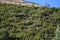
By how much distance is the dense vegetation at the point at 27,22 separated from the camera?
55.0 ft

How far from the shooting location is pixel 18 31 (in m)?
17.7

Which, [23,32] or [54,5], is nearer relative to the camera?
[23,32]

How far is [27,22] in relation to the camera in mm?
19062

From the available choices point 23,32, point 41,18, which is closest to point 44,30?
point 23,32

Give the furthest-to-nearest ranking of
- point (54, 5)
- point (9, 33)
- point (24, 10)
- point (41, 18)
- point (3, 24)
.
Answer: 1. point (54, 5)
2. point (24, 10)
3. point (41, 18)
4. point (3, 24)
5. point (9, 33)

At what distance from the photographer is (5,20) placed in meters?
19.3

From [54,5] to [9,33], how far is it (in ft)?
21.5

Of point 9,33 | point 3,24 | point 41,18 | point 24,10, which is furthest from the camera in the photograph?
point 24,10

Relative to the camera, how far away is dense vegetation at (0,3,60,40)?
16.8 meters

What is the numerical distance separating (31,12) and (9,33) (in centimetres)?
400

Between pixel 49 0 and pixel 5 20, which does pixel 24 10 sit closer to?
pixel 5 20

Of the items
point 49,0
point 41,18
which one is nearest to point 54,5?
point 49,0

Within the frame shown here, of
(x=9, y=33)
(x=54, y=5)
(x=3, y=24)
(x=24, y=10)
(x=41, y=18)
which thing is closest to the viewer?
(x=9, y=33)

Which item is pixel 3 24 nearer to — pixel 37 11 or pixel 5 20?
pixel 5 20
